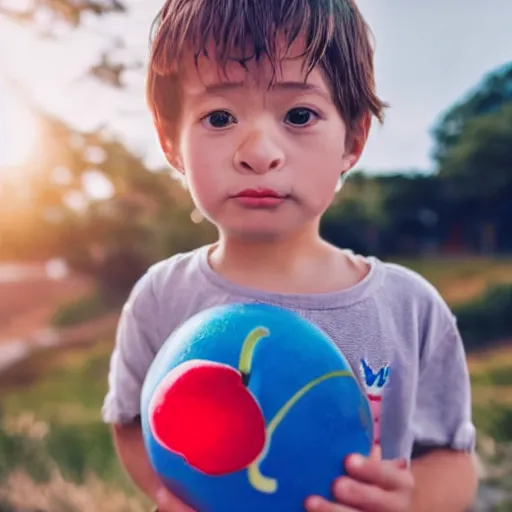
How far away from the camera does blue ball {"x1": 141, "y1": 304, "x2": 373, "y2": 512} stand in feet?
Answer: 2.04

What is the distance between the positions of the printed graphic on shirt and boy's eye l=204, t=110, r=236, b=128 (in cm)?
30

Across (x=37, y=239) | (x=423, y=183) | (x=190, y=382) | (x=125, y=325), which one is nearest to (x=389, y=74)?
(x=423, y=183)

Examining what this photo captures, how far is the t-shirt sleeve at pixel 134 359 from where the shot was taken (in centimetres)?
84

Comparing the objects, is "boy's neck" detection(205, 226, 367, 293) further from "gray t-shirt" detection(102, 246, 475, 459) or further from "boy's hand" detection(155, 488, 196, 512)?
"boy's hand" detection(155, 488, 196, 512)

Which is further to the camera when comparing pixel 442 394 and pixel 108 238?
pixel 108 238

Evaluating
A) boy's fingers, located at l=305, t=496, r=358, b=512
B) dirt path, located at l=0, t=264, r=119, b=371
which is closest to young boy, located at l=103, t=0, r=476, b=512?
boy's fingers, located at l=305, t=496, r=358, b=512

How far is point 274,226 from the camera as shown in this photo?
739 millimetres

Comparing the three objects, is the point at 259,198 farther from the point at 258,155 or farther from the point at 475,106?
the point at 475,106

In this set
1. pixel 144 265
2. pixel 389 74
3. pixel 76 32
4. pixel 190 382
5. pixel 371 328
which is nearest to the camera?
pixel 190 382

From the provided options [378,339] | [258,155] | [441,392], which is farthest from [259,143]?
[441,392]

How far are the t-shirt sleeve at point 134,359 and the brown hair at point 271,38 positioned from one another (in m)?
0.24

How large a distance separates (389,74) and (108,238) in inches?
32.4

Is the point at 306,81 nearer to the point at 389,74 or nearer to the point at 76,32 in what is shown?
the point at 389,74

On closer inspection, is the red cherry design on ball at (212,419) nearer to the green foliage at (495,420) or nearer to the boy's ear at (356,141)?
the boy's ear at (356,141)
